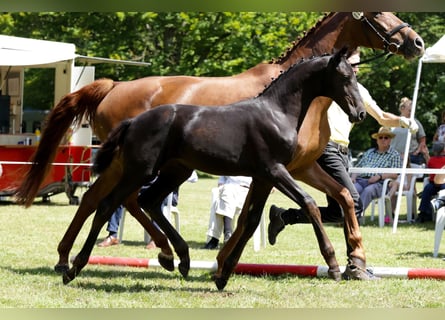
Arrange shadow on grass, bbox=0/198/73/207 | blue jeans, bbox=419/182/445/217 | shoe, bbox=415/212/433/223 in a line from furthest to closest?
shadow on grass, bbox=0/198/73/207
shoe, bbox=415/212/433/223
blue jeans, bbox=419/182/445/217

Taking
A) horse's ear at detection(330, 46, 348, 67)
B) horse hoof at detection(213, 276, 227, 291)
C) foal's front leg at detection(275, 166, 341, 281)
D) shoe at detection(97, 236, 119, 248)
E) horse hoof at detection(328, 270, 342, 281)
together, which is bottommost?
shoe at detection(97, 236, 119, 248)

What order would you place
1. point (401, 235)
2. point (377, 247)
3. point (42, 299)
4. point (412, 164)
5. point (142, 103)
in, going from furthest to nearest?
1. point (412, 164)
2. point (401, 235)
3. point (377, 247)
4. point (142, 103)
5. point (42, 299)

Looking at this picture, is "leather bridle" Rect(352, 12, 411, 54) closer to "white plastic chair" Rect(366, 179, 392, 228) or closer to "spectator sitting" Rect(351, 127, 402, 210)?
"white plastic chair" Rect(366, 179, 392, 228)

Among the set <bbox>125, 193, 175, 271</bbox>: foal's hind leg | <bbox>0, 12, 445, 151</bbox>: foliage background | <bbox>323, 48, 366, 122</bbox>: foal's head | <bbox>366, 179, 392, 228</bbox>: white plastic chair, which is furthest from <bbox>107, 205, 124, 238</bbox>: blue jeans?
<bbox>0, 12, 445, 151</bbox>: foliage background

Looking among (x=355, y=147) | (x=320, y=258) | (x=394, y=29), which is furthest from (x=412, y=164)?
(x=355, y=147)

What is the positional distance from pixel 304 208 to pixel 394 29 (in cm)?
212

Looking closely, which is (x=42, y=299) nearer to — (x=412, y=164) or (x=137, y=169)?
(x=137, y=169)

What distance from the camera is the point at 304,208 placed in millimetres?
5691

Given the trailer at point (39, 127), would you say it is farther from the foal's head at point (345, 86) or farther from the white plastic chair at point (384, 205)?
the foal's head at point (345, 86)

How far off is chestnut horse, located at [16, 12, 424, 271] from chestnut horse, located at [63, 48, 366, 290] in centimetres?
91

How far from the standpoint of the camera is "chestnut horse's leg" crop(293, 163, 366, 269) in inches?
267

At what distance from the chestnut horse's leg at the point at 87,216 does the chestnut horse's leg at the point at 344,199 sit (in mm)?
1276

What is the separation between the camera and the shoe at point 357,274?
6672 mm

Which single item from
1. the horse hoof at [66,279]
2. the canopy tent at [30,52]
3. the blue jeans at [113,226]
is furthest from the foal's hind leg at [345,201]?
the canopy tent at [30,52]
